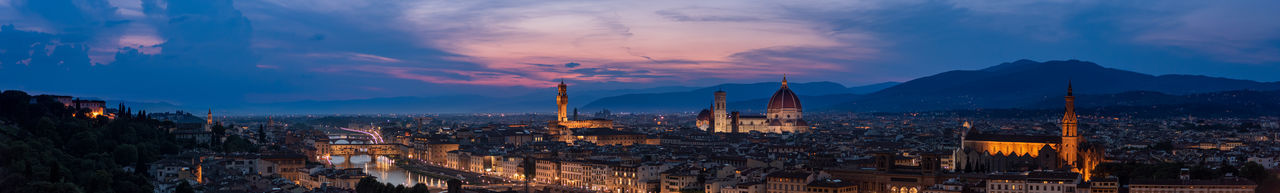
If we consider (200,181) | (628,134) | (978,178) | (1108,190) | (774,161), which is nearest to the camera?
(1108,190)

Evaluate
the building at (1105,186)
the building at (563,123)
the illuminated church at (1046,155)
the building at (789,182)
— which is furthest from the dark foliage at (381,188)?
the building at (563,123)

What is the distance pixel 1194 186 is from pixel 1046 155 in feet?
24.3

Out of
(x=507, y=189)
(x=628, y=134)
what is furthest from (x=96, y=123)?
(x=628, y=134)

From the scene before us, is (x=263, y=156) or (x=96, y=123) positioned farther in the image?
(x=96, y=123)

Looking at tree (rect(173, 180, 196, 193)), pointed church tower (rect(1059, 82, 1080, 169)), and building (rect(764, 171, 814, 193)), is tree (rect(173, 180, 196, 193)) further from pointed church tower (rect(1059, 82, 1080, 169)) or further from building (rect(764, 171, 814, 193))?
pointed church tower (rect(1059, 82, 1080, 169))

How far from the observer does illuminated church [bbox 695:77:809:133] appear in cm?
9262

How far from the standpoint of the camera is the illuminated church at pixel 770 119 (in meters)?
92.6

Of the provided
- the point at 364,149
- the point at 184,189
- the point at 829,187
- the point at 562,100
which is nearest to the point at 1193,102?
the point at 562,100

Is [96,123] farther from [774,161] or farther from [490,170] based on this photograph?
[774,161]

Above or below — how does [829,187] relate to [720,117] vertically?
below

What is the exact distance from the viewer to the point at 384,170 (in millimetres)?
Result: 60562

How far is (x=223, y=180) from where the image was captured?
4078 centimetres

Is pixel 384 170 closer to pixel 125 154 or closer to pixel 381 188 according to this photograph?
pixel 125 154

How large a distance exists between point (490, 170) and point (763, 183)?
72.3 ft
